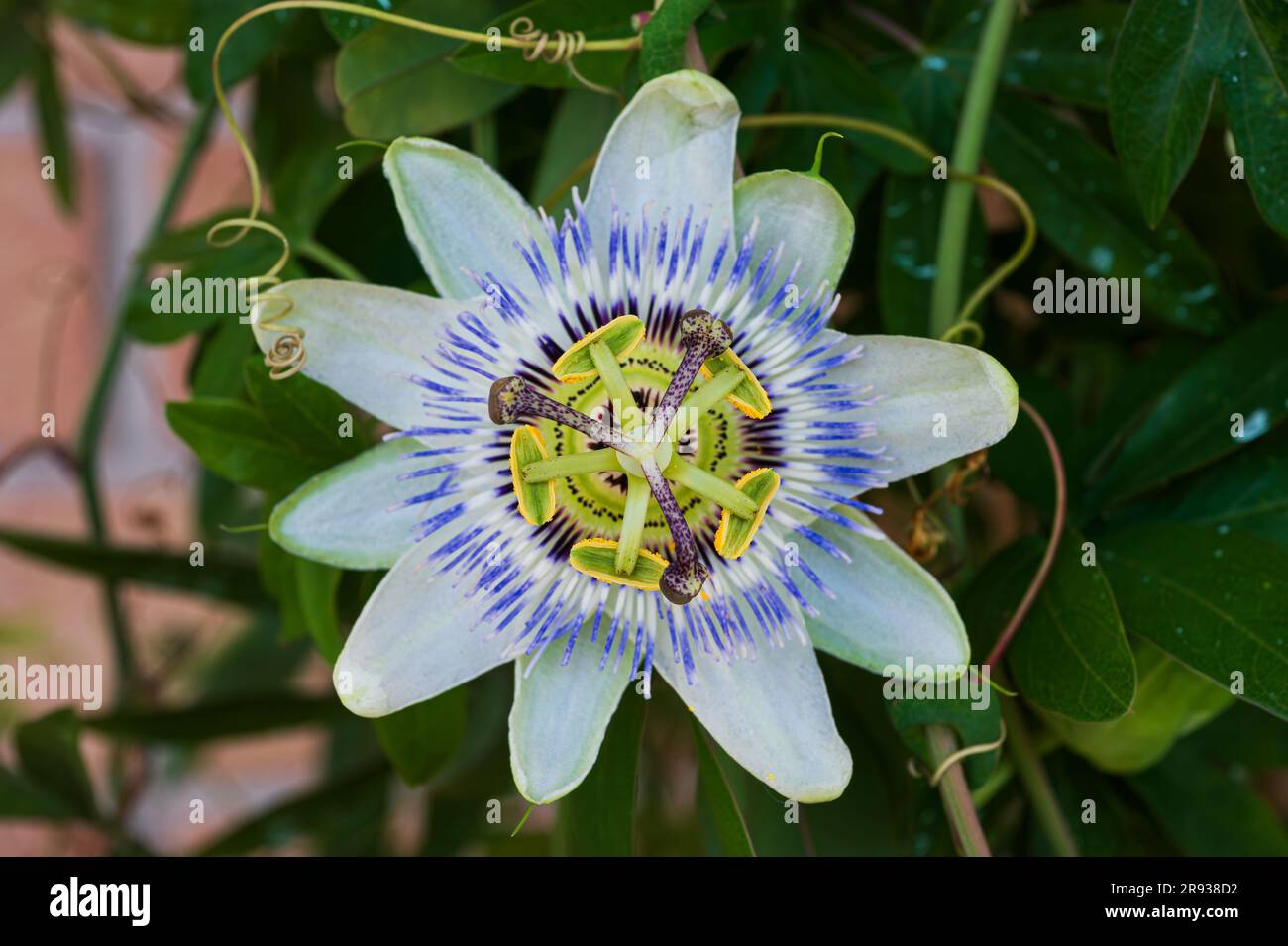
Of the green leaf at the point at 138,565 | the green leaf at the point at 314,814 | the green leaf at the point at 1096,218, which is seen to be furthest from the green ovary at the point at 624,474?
the green leaf at the point at 314,814

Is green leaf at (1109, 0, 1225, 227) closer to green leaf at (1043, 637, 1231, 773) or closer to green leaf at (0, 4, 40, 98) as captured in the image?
green leaf at (1043, 637, 1231, 773)

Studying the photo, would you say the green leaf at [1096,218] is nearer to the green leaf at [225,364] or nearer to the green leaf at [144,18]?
the green leaf at [225,364]

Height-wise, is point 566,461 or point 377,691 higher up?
point 566,461

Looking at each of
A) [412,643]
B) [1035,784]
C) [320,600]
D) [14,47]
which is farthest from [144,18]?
[1035,784]
